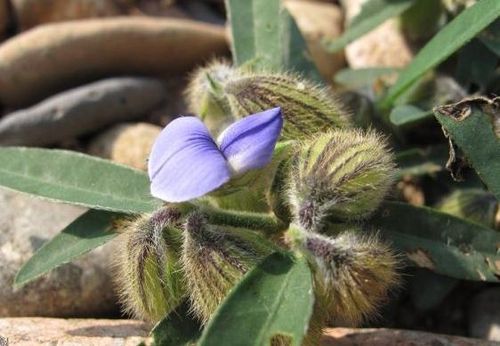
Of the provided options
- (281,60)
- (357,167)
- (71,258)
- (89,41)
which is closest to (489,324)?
(357,167)

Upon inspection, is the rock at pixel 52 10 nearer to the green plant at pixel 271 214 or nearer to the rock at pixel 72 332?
the green plant at pixel 271 214

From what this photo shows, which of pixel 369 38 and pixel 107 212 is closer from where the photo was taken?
pixel 107 212

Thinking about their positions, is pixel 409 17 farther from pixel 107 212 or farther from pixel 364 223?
pixel 107 212

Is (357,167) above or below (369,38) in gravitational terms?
above

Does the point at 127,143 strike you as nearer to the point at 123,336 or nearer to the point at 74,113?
the point at 74,113

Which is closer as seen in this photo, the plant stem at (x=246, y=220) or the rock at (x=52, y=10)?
the plant stem at (x=246, y=220)

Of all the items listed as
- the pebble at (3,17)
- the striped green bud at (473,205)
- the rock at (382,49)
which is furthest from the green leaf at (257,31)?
the pebble at (3,17)
